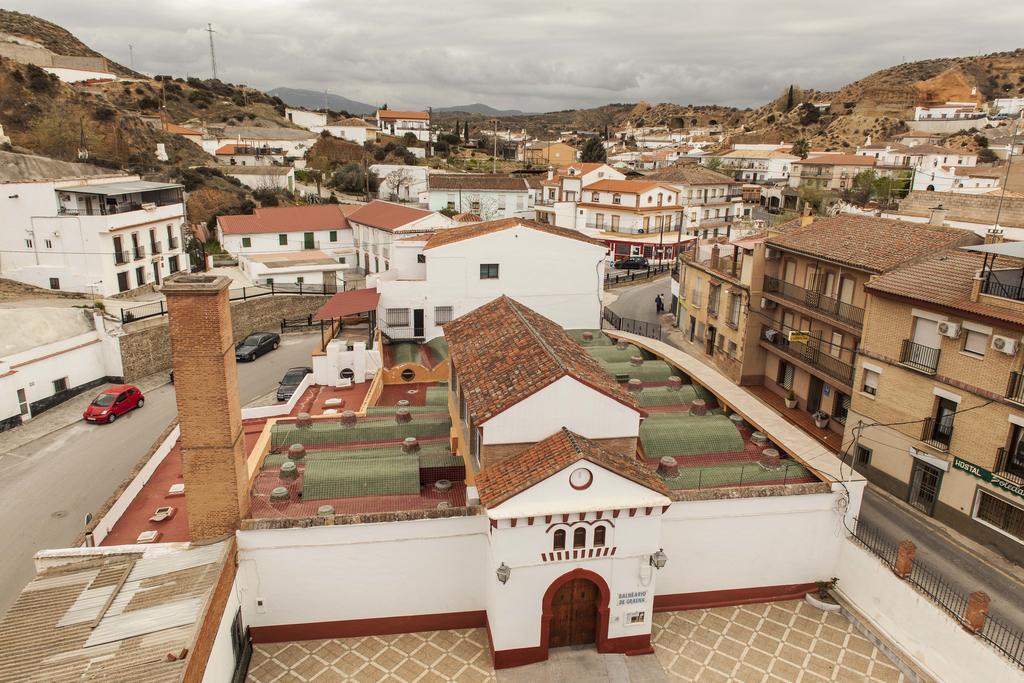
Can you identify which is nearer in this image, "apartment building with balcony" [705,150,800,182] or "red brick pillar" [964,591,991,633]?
"red brick pillar" [964,591,991,633]

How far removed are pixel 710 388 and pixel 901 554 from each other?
387 inches

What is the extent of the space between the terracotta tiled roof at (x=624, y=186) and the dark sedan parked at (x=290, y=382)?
46474 mm

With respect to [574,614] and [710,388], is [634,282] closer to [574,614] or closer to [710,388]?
[710,388]

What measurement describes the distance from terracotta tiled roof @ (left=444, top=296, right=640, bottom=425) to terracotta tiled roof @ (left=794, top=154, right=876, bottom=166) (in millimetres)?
90905

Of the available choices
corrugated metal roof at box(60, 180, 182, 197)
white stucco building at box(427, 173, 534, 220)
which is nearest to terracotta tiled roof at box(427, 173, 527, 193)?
white stucco building at box(427, 173, 534, 220)

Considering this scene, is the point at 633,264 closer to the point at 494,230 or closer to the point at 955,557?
the point at 494,230

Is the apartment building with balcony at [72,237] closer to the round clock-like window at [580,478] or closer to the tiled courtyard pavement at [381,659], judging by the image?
the tiled courtyard pavement at [381,659]

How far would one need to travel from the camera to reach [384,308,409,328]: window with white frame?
36109 millimetres

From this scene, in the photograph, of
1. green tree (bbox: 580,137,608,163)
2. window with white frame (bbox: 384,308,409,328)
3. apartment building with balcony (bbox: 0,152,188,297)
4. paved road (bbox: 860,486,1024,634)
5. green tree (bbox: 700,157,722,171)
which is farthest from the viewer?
green tree (bbox: 580,137,608,163)

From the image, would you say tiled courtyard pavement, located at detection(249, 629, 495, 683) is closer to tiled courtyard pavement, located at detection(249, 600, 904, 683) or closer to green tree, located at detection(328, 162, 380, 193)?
tiled courtyard pavement, located at detection(249, 600, 904, 683)

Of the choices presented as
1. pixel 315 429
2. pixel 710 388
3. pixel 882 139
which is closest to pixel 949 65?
pixel 882 139

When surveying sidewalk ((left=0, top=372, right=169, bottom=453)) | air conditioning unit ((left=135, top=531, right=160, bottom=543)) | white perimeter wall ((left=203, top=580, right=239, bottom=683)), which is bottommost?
sidewalk ((left=0, top=372, right=169, bottom=453))

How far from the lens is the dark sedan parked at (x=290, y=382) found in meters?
34.6

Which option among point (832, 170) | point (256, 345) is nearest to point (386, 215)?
point (256, 345)
